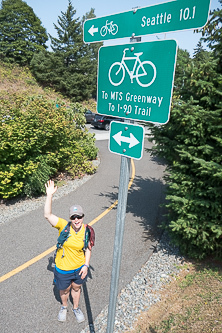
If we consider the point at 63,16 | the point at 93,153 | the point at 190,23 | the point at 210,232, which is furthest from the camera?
the point at 63,16

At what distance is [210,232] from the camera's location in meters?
4.77

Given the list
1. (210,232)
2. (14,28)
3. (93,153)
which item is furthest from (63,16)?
(210,232)

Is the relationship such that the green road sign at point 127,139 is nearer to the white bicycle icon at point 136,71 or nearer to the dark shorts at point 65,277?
the white bicycle icon at point 136,71

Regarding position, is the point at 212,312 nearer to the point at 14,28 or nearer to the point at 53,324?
the point at 53,324

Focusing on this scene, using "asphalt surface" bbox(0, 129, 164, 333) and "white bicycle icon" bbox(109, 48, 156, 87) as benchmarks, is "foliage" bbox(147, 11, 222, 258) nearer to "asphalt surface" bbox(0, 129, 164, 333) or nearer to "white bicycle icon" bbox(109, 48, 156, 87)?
"asphalt surface" bbox(0, 129, 164, 333)

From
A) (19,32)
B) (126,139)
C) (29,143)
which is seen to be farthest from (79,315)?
(19,32)

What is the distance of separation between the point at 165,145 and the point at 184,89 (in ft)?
3.97

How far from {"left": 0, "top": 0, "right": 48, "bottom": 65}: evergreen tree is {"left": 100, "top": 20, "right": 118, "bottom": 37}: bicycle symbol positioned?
40.0 metres

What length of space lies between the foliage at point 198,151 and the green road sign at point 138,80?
262 centimetres

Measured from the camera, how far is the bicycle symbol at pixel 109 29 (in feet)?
6.84

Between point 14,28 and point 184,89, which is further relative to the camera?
point 14,28

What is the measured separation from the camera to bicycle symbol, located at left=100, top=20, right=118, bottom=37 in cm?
208

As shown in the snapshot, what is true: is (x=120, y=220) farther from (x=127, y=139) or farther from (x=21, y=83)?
(x=21, y=83)

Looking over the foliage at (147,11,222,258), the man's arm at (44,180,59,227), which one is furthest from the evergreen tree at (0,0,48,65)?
the man's arm at (44,180,59,227)
